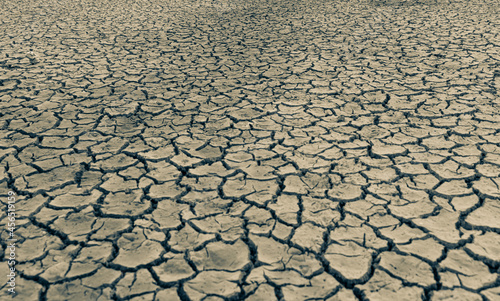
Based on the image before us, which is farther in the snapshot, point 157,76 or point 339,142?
point 157,76

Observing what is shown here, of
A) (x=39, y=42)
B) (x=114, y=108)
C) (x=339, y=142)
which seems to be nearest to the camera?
(x=339, y=142)

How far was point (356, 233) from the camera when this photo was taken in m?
2.01

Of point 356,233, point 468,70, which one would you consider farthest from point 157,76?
point 468,70

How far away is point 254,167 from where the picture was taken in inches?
101

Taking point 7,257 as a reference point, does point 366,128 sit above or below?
above

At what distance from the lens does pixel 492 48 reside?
4.52 metres

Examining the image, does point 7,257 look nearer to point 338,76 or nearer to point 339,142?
point 339,142

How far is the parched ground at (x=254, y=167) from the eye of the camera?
5.88 ft

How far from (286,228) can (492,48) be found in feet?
12.7

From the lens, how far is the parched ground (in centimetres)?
179

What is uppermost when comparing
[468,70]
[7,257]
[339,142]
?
[468,70]

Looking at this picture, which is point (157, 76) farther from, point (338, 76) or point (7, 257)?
point (7, 257)

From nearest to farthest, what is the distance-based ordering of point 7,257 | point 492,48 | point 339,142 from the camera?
point 7,257 → point 339,142 → point 492,48

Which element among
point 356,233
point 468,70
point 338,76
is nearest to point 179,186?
point 356,233
